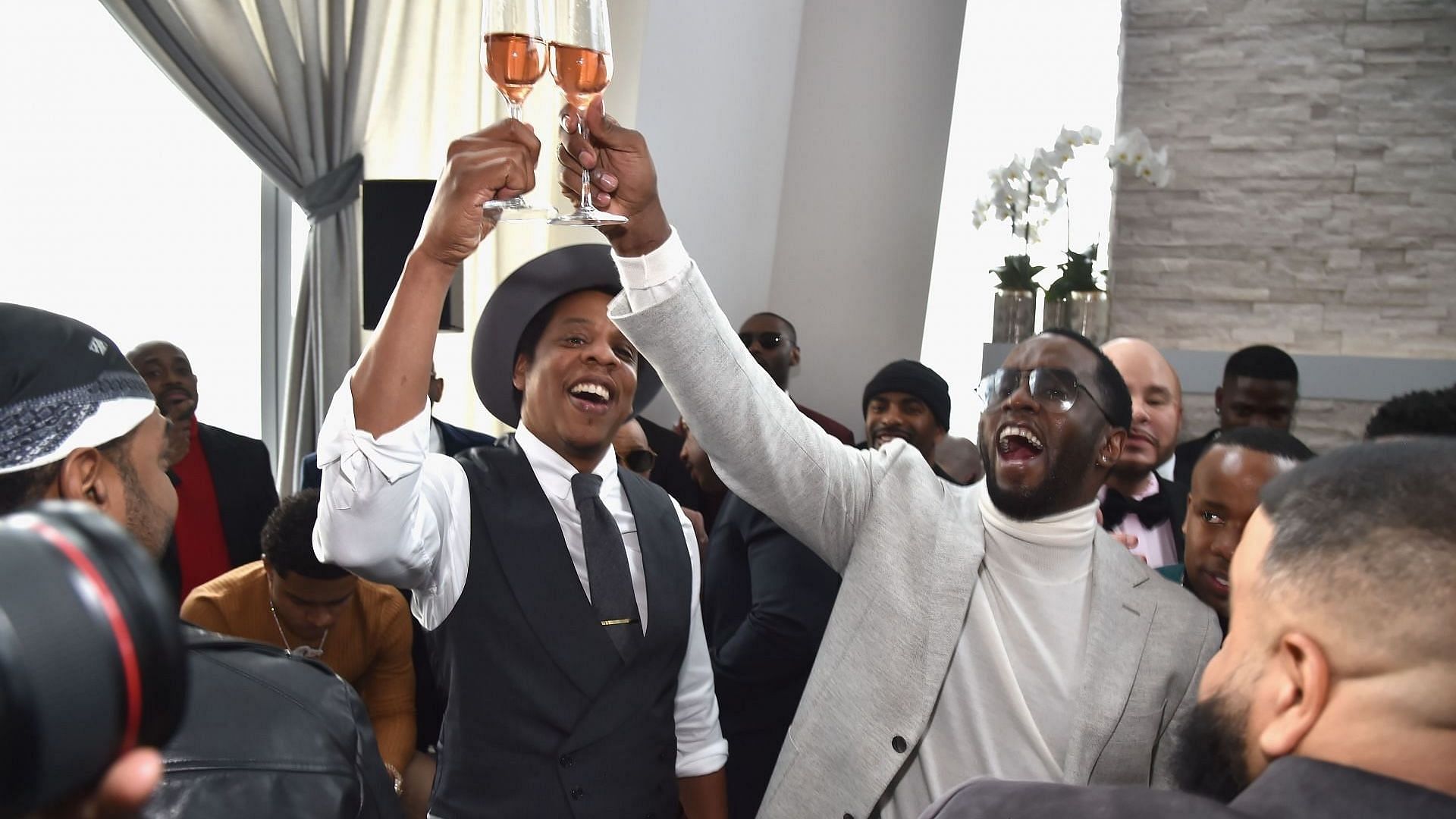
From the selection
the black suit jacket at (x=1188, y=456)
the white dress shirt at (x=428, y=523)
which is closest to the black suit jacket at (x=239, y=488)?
the white dress shirt at (x=428, y=523)

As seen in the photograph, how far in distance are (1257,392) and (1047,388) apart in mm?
1811

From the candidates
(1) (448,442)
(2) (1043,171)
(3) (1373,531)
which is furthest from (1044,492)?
(2) (1043,171)

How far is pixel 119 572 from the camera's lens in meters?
0.53

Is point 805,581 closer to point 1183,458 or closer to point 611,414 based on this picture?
point 611,414

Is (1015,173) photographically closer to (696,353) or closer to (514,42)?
(696,353)

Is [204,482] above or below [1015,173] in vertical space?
below

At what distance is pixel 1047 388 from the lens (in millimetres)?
2172

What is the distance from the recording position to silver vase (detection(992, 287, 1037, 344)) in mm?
4727

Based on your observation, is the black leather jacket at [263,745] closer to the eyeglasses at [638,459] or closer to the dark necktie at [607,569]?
the dark necktie at [607,569]

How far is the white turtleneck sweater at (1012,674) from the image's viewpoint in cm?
186

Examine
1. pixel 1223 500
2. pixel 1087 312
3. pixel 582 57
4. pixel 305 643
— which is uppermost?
pixel 582 57

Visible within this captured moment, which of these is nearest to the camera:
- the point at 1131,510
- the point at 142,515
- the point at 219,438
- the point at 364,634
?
the point at 142,515

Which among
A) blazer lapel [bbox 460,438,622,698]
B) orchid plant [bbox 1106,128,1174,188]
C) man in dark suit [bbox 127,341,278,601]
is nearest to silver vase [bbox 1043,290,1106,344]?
orchid plant [bbox 1106,128,1174,188]

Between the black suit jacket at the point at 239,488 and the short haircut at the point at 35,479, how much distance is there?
2.28 m
